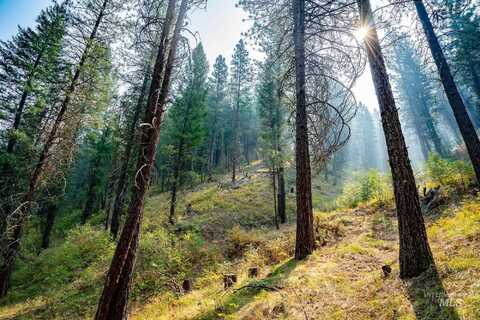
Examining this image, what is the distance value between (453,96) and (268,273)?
739cm

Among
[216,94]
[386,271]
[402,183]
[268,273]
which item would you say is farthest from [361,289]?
[216,94]

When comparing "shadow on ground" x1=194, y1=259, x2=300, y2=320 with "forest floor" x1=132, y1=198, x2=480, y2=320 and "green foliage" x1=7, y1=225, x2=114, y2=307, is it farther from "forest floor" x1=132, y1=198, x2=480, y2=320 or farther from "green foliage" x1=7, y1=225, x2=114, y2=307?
"green foliage" x1=7, y1=225, x2=114, y2=307

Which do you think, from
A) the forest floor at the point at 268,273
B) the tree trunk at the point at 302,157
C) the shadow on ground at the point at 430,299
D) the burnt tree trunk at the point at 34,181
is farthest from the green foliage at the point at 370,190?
the burnt tree trunk at the point at 34,181

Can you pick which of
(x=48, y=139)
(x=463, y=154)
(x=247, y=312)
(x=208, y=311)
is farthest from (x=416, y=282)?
(x=463, y=154)

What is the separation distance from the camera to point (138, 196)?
18.2ft

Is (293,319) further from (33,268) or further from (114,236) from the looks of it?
(33,268)

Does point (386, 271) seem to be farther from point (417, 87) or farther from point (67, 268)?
point (417, 87)

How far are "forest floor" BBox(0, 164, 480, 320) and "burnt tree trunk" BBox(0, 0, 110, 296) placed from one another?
1.21 m

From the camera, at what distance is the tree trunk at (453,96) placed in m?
7.14

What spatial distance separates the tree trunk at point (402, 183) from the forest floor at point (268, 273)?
0.27 meters

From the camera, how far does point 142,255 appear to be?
10297mm

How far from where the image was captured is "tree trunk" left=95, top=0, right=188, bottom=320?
16.0 ft

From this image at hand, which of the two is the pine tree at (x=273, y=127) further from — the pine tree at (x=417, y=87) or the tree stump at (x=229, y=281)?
the pine tree at (x=417, y=87)

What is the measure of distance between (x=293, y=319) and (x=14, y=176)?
14927 mm
